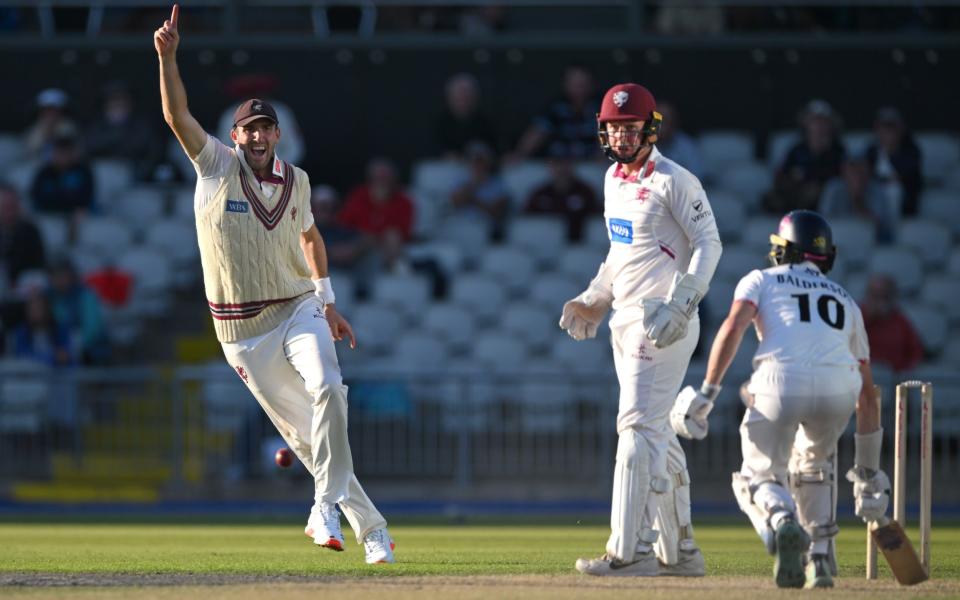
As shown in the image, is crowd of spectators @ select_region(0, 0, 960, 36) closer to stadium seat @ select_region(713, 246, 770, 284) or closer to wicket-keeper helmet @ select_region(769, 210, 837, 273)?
stadium seat @ select_region(713, 246, 770, 284)

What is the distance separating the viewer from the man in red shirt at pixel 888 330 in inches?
701

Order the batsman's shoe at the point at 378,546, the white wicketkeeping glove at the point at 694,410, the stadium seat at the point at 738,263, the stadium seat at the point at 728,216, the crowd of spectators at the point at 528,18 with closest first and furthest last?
the white wicketkeeping glove at the point at 694,410
the batsman's shoe at the point at 378,546
the stadium seat at the point at 738,263
the stadium seat at the point at 728,216
the crowd of spectators at the point at 528,18

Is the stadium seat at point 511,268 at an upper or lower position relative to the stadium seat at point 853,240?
lower

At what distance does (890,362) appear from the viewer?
58.4ft

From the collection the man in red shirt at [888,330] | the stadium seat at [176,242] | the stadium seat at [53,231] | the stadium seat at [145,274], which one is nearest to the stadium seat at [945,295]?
the man in red shirt at [888,330]

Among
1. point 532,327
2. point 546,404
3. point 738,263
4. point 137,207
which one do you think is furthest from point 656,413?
point 137,207

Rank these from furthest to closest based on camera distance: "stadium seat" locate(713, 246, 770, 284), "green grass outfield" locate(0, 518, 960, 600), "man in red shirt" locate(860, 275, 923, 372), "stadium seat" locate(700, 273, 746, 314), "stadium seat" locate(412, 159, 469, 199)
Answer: "stadium seat" locate(412, 159, 469, 199), "stadium seat" locate(713, 246, 770, 284), "stadium seat" locate(700, 273, 746, 314), "man in red shirt" locate(860, 275, 923, 372), "green grass outfield" locate(0, 518, 960, 600)

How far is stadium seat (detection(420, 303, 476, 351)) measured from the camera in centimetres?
1892

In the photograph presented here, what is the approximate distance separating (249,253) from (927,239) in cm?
1205

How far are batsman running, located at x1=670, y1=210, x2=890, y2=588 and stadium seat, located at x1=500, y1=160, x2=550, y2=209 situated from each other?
1164 centimetres

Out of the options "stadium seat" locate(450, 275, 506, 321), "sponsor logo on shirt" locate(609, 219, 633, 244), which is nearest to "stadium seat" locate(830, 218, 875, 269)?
"stadium seat" locate(450, 275, 506, 321)

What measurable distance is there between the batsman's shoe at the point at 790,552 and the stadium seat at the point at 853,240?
37.3 ft

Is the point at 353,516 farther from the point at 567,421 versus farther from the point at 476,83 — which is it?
the point at 476,83

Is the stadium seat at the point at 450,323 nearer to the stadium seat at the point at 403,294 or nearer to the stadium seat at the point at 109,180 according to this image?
the stadium seat at the point at 403,294
